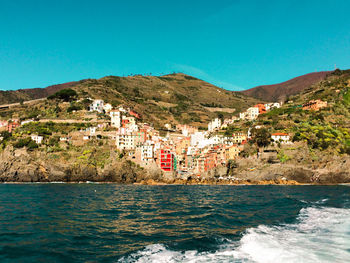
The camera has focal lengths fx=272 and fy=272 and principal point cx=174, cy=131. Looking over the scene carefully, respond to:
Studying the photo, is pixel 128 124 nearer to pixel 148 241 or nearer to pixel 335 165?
pixel 335 165

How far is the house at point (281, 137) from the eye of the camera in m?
88.6

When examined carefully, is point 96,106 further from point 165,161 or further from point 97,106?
point 165,161

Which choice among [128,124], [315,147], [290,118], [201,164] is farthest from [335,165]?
[128,124]

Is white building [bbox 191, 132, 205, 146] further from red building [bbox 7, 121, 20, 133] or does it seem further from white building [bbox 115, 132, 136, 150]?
red building [bbox 7, 121, 20, 133]

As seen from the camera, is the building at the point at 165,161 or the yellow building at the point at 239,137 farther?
the yellow building at the point at 239,137

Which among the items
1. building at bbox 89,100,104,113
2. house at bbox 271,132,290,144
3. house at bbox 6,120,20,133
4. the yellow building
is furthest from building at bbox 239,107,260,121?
house at bbox 6,120,20,133

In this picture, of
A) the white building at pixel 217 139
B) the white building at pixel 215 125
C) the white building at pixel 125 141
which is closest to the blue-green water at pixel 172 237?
the white building at pixel 125 141

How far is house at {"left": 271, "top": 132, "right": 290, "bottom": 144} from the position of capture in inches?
3489

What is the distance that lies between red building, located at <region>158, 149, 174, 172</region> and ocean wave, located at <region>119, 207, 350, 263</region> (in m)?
73.9

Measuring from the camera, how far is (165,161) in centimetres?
9144

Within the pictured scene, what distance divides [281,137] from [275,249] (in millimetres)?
83030

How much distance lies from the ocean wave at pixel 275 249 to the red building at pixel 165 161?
2911 inches

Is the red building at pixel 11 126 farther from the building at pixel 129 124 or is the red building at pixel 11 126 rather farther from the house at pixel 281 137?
the house at pixel 281 137

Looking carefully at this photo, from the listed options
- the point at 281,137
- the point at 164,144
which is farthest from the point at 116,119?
the point at 281,137
